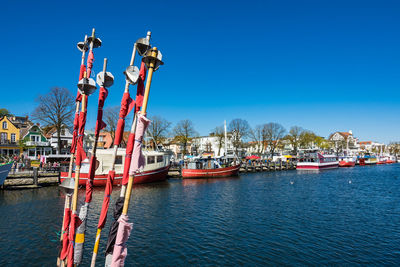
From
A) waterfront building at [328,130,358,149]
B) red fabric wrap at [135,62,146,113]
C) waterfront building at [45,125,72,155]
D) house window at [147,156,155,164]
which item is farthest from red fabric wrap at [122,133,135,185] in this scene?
→ waterfront building at [328,130,358,149]

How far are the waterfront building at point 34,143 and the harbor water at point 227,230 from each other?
1358 inches

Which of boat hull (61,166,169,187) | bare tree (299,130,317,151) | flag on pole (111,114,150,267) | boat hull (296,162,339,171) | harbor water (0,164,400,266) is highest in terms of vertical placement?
bare tree (299,130,317,151)

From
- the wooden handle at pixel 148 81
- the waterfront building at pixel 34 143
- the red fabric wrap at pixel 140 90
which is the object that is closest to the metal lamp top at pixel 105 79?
the red fabric wrap at pixel 140 90

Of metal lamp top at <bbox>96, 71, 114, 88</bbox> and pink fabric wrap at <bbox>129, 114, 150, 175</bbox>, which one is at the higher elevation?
metal lamp top at <bbox>96, 71, 114, 88</bbox>

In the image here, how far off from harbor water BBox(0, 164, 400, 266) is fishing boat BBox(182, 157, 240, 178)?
17011 millimetres

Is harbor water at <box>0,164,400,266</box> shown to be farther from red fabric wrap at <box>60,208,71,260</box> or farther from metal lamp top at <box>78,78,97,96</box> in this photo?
metal lamp top at <box>78,78,97,96</box>

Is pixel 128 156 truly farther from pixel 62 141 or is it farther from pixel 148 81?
pixel 62 141

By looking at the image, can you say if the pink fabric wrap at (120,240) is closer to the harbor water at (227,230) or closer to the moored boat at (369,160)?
the harbor water at (227,230)

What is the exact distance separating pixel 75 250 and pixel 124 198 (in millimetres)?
2286

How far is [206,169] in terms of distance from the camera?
43.6 meters

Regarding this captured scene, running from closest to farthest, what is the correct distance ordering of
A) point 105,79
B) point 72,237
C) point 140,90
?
1. point 140,90
2. point 105,79
3. point 72,237

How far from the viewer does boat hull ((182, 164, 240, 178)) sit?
4219cm

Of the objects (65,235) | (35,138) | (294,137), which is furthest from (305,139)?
(65,235)

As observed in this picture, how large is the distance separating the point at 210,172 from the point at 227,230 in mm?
28694
